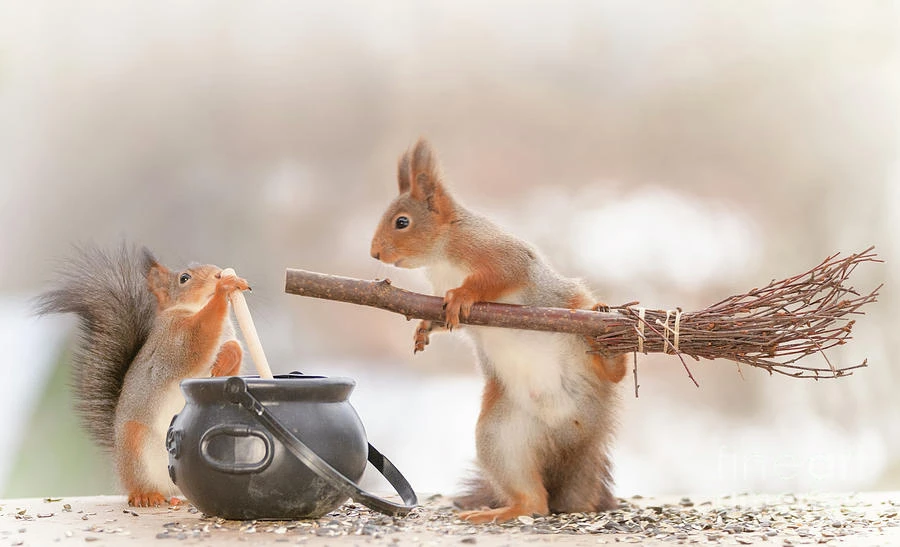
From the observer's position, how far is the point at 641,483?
3.61 meters

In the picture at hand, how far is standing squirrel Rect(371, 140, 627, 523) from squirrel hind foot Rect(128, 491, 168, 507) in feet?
2.81

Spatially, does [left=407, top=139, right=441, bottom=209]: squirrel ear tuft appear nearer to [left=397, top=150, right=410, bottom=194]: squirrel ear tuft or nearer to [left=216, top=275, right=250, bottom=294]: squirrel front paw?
[left=397, top=150, right=410, bottom=194]: squirrel ear tuft

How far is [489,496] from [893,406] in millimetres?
1953

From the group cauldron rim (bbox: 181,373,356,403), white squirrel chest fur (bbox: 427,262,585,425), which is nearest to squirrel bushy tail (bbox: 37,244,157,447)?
cauldron rim (bbox: 181,373,356,403)

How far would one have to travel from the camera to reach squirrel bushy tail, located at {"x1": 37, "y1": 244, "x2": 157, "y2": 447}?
266 cm

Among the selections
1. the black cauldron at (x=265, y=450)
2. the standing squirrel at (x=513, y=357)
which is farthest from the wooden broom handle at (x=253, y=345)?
the standing squirrel at (x=513, y=357)

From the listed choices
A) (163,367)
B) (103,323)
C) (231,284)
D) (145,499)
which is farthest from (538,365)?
(103,323)

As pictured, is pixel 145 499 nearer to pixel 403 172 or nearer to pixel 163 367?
pixel 163 367

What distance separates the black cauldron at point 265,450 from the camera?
6.21 feet

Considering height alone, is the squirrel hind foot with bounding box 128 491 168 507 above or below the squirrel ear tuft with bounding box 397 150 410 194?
below

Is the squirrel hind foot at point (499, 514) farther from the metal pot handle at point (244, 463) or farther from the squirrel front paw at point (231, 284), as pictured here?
the squirrel front paw at point (231, 284)

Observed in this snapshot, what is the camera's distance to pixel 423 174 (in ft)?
7.77

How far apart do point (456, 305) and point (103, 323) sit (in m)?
1.16

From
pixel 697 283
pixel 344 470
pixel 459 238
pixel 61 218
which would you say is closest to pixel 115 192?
pixel 61 218
